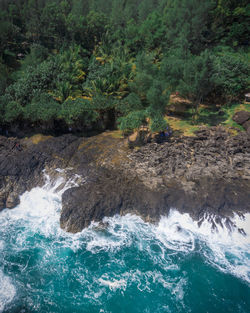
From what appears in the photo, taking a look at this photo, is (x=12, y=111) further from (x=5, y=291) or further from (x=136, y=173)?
(x=5, y=291)

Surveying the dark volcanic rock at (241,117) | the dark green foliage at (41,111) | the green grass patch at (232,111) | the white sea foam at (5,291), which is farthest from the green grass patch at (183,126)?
the white sea foam at (5,291)

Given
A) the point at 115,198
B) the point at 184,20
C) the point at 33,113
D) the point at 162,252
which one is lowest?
the point at 162,252

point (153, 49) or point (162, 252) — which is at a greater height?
point (153, 49)

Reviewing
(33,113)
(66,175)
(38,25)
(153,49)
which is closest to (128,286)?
(66,175)

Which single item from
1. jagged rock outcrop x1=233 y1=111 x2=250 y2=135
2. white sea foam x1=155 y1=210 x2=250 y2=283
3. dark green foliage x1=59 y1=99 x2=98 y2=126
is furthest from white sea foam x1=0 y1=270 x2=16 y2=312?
jagged rock outcrop x1=233 y1=111 x2=250 y2=135

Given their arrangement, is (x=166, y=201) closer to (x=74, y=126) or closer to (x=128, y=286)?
(x=128, y=286)

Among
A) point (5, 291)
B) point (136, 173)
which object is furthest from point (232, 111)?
point (5, 291)
